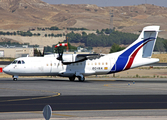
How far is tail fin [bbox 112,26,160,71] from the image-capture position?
39.9 metres

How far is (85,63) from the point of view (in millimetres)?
40250

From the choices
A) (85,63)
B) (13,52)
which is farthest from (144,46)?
Result: (13,52)

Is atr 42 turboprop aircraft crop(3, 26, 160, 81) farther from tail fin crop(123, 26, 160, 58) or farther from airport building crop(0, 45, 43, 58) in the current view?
airport building crop(0, 45, 43, 58)

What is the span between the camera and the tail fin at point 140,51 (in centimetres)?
3988

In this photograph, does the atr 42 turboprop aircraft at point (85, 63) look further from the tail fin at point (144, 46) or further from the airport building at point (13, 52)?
the airport building at point (13, 52)

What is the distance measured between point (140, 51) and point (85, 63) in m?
7.85

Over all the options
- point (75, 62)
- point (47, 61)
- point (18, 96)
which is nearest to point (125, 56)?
point (75, 62)

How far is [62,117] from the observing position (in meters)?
16.7

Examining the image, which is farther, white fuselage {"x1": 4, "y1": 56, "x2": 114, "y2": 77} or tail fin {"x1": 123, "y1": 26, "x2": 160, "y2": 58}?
tail fin {"x1": 123, "y1": 26, "x2": 160, "y2": 58}

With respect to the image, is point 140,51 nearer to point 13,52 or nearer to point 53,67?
point 53,67

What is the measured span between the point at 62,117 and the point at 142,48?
85.0 ft

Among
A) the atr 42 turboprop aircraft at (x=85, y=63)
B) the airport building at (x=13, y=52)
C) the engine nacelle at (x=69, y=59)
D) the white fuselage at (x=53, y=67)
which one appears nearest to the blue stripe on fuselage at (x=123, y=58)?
the atr 42 turboprop aircraft at (x=85, y=63)

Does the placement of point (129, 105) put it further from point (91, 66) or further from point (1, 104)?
point (91, 66)

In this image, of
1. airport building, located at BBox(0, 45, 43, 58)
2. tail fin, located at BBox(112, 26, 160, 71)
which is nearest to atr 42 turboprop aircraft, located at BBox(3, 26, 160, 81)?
tail fin, located at BBox(112, 26, 160, 71)
